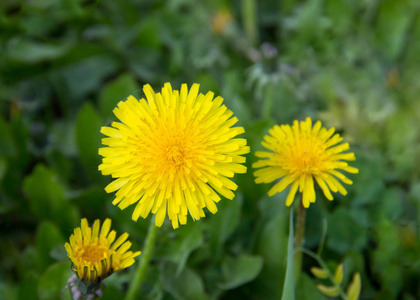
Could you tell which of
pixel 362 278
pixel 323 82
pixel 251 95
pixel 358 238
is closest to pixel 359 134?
pixel 323 82

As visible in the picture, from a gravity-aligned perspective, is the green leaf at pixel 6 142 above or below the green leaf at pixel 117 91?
below

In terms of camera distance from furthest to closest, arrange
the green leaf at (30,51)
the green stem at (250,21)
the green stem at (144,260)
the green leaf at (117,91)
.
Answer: the green stem at (250,21)
the green leaf at (30,51)
the green leaf at (117,91)
the green stem at (144,260)

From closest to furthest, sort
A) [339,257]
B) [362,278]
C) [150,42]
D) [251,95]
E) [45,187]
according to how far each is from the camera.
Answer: [362,278]
[339,257]
[45,187]
[251,95]
[150,42]

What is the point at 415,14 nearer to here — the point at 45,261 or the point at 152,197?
the point at 152,197

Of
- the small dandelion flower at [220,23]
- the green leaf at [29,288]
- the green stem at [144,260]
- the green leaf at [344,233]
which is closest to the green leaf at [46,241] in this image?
the green leaf at [29,288]

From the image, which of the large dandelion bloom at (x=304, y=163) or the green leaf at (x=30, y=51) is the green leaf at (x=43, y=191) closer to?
the green leaf at (x=30, y=51)

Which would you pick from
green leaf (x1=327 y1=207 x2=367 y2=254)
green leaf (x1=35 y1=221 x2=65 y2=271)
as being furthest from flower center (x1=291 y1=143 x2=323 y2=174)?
green leaf (x1=35 y1=221 x2=65 y2=271)

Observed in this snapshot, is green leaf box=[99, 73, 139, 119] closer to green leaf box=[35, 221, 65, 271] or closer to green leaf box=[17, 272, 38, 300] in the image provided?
green leaf box=[35, 221, 65, 271]

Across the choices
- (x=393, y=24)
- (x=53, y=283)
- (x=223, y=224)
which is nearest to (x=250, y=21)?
(x=393, y=24)
